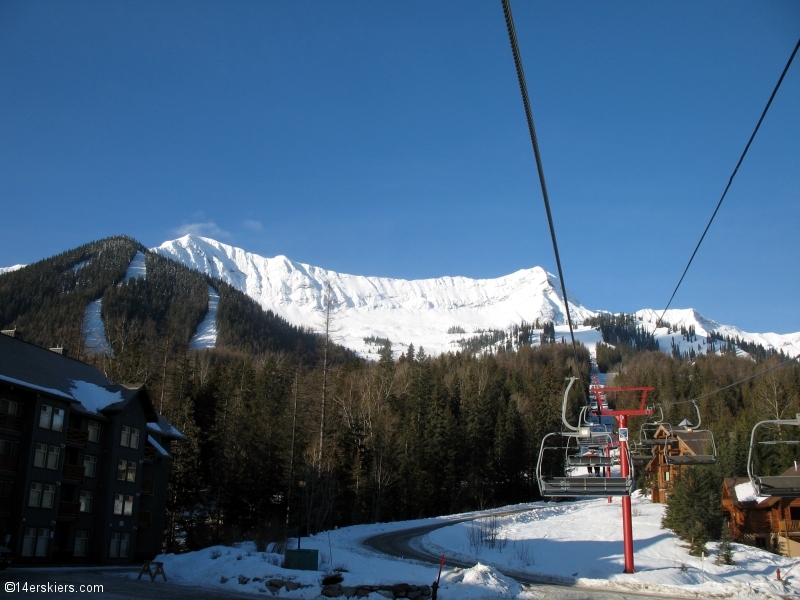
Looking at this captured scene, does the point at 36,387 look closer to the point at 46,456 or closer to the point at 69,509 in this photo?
the point at 46,456

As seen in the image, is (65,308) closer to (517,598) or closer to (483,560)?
(483,560)

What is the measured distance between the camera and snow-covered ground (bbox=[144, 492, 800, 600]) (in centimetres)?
2420

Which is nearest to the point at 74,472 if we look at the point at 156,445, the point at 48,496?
the point at 48,496

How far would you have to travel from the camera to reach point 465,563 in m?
36.2

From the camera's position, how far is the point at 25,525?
Result: 34.7m

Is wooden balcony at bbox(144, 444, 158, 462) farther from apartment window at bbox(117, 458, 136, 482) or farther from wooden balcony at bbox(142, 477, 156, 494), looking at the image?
apartment window at bbox(117, 458, 136, 482)

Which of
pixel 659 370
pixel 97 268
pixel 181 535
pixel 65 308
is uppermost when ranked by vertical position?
pixel 97 268

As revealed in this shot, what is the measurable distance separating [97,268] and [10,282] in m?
30.8

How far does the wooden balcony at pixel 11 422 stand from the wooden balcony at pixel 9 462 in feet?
4.76

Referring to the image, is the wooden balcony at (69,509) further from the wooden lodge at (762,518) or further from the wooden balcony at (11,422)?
the wooden lodge at (762,518)

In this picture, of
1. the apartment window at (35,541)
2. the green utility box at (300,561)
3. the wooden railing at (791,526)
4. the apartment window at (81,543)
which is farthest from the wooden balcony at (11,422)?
the wooden railing at (791,526)

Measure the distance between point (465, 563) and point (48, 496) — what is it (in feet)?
76.5

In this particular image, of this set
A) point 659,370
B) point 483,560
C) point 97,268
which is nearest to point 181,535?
point 483,560

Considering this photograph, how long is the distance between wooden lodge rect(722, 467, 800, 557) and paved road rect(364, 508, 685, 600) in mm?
19263
